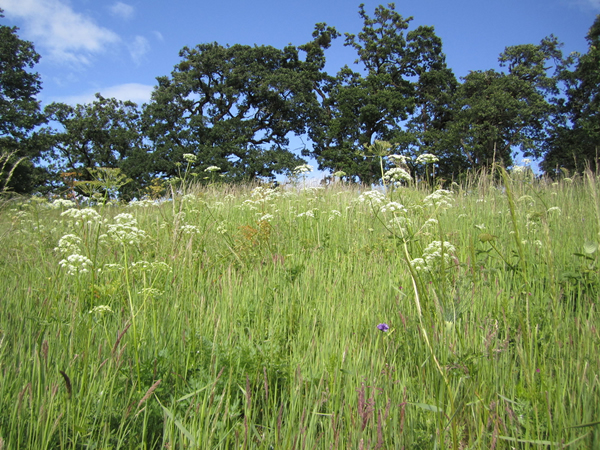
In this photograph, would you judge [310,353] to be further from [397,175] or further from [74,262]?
[74,262]

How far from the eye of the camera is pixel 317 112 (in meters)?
31.8

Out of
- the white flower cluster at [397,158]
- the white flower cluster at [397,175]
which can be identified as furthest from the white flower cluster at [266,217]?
the white flower cluster at [397,175]

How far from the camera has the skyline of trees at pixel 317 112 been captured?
90.6 ft

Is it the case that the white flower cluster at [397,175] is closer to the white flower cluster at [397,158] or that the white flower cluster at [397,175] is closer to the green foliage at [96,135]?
the white flower cluster at [397,158]

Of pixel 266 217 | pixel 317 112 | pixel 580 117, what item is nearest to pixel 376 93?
pixel 317 112

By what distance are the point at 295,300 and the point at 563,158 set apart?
34.2 m

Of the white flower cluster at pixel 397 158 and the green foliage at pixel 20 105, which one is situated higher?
the green foliage at pixel 20 105

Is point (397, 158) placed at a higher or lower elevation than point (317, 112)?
lower

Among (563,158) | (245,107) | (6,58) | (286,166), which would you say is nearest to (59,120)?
(6,58)

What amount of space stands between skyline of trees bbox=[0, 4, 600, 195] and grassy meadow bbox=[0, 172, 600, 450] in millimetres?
24614

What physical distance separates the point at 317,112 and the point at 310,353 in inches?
1271

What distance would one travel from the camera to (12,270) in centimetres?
312

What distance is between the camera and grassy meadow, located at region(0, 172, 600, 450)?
45.1 inches

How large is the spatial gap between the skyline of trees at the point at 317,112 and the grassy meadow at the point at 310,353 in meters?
24.6
